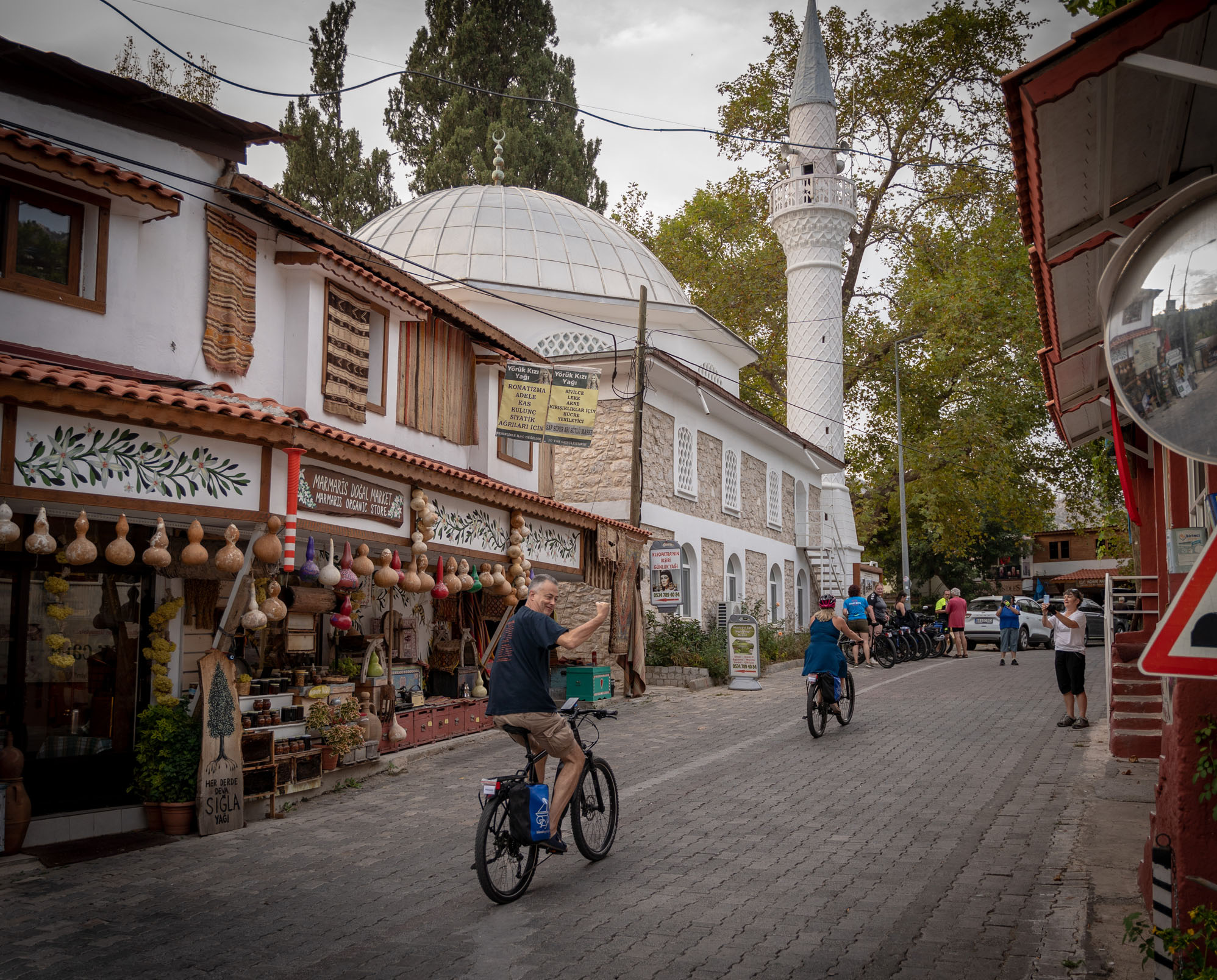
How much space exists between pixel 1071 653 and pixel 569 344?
1299 centimetres

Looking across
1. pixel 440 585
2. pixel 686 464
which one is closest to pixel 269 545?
pixel 440 585

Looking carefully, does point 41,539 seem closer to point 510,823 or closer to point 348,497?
point 348,497

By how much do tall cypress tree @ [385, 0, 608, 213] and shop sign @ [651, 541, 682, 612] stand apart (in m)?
21.4

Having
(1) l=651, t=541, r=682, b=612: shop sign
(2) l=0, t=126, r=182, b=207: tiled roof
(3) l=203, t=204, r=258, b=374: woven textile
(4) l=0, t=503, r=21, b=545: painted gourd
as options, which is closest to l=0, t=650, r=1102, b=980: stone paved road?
(4) l=0, t=503, r=21, b=545: painted gourd

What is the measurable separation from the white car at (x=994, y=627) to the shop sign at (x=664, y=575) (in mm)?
16963

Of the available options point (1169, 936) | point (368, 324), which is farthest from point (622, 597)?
point (1169, 936)

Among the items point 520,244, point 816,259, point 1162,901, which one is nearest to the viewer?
point 1162,901

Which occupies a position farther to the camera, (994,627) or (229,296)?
(994,627)

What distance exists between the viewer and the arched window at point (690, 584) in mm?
22828

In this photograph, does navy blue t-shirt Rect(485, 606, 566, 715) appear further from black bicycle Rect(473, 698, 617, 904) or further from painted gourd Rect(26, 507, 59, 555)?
painted gourd Rect(26, 507, 59, 555)

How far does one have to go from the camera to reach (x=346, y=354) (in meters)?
11.7

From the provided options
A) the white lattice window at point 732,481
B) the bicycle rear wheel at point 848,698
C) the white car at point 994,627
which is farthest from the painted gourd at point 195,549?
the white car at point 994,627

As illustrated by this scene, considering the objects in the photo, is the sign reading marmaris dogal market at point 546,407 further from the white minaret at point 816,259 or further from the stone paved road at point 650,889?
the white minaret at point 816,259

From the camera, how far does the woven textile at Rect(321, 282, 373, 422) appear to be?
11367 mm
